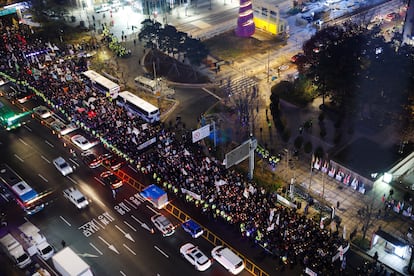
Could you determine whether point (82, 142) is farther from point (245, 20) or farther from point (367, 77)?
point (245, 20)

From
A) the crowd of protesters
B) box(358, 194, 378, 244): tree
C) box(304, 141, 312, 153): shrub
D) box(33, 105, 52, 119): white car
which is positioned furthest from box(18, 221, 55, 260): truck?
box(304, 141, 312, 153): shrub

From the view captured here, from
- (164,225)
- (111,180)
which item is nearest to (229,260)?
(164,225)

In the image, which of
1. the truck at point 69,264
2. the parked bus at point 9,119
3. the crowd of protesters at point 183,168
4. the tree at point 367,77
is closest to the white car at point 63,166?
the crowd of protesters at point 183,168

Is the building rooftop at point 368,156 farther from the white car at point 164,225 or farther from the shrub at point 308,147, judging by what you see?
the white car at point 164,225

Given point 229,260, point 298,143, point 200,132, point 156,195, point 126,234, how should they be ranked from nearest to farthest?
point 229,260 < point 126,234 < point 156,195 < point 200,132 < point 298,143

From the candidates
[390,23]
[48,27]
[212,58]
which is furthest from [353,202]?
[48,27]

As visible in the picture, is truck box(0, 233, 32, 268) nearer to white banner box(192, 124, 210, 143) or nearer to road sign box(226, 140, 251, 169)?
white banner box(192, 124, 210, 143)
